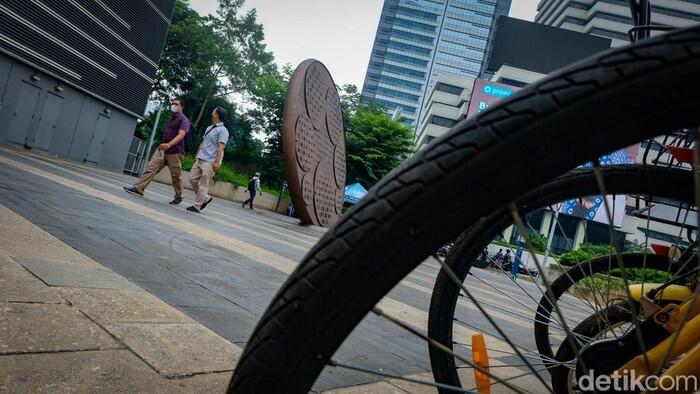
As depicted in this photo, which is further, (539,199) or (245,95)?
(245,95)

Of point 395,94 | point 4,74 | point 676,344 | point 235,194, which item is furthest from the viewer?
point 395,94

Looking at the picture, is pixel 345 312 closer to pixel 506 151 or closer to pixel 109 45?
pixel 506 151

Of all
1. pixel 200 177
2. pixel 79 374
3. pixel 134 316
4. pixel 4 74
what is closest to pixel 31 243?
pixel 134 316

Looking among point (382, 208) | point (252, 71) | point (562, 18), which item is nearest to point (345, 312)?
point (382, 208)

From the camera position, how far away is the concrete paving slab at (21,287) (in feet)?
4.65

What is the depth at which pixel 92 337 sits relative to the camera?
1.27 m

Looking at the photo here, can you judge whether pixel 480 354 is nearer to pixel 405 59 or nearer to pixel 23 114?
pixel 23 114

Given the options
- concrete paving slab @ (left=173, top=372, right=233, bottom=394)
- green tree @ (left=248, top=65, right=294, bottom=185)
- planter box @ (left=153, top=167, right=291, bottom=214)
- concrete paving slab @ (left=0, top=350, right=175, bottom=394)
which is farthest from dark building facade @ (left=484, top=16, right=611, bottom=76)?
concrete paving slab @ (left=0, top=350, right=175, bottom=394)

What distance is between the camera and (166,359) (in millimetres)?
1264

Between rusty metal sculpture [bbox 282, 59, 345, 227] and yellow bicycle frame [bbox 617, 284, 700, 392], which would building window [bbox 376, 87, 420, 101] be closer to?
rusty metal sculpture [bbox 282, 59, 345, 227]

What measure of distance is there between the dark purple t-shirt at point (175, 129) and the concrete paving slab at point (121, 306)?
5.29 m

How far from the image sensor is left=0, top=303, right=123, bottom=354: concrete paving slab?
1.13 meters

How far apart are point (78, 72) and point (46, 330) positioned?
80.9ft

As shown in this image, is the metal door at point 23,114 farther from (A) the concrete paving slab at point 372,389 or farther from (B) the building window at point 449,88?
→ (B) the building window at point 449,88
